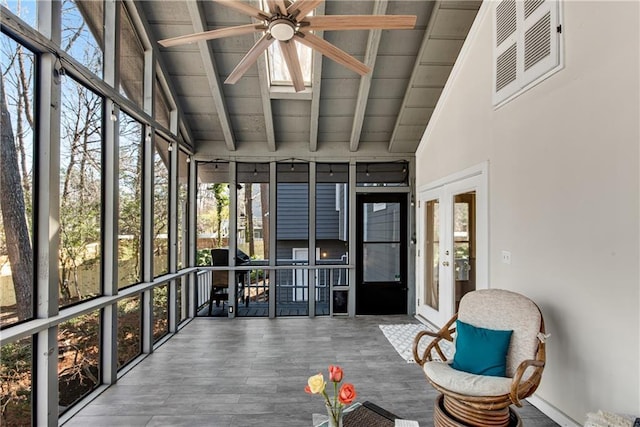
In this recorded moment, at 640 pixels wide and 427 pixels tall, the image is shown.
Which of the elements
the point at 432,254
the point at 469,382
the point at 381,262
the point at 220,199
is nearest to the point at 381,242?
the point at 381,262

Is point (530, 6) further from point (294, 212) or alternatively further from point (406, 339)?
point (294, 212)

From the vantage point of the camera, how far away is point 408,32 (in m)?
4.18

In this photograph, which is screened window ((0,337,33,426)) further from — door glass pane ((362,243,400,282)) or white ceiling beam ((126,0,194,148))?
door glass pane ((362,243,400,282))

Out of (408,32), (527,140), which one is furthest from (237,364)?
(408,32)

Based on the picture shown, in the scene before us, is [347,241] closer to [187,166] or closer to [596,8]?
[187,166]

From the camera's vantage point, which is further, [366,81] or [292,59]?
[366,81]

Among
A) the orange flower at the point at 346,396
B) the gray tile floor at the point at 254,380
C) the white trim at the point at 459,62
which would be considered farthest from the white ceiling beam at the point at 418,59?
the orange flower at the point at 346,396

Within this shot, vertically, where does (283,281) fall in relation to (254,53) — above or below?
below

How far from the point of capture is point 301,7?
2312 millimetres

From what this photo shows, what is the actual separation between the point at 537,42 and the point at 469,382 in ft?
9.04

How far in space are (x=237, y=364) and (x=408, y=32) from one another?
4309 mm

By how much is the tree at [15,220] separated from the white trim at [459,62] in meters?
4.20

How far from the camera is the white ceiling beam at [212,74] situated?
Answer: 3.73 meters

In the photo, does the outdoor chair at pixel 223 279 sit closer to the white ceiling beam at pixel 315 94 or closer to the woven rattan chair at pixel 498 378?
the white ceiling beam at pixel 315 94
